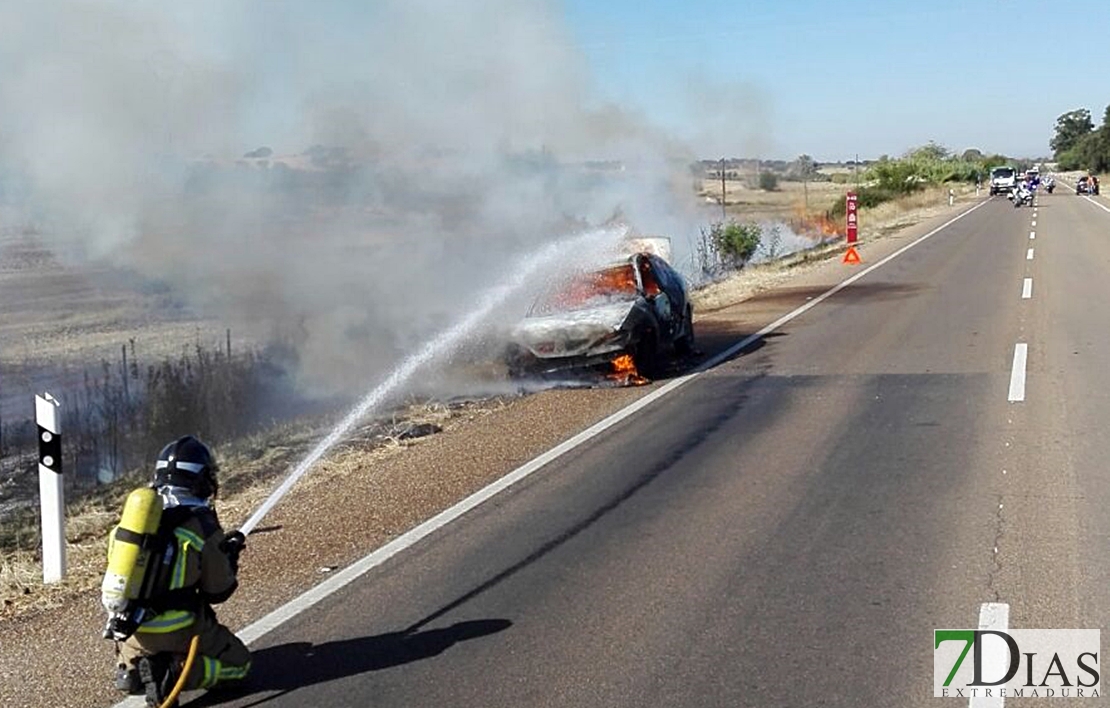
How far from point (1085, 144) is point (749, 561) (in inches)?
5994

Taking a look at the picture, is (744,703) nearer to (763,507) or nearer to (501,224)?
(763,507)

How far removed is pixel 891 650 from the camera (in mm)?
5555

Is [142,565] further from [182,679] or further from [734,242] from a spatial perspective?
[734,242]

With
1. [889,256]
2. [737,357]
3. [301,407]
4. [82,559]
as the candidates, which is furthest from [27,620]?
[889,256]

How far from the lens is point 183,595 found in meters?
5.17

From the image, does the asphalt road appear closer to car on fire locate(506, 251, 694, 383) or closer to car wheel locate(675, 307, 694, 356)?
car on fire locate(506, 251, 694, 383)

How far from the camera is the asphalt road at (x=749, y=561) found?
5391mm

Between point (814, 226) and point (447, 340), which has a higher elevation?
point (814, 226)

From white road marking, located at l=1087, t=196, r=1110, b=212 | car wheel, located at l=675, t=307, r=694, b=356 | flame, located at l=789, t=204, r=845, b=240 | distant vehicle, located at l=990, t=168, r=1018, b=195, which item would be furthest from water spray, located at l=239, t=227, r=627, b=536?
distant vehicle, located at l=990, t=168, r=1018, b=195

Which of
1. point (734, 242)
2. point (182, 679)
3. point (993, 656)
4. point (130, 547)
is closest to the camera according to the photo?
point (130, 547)

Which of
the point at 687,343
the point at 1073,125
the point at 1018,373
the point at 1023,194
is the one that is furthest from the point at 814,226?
the point at 1073,125

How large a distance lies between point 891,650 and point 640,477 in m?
3.72

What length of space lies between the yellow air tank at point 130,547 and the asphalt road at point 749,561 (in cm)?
73

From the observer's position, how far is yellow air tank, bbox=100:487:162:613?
4.91 meters
